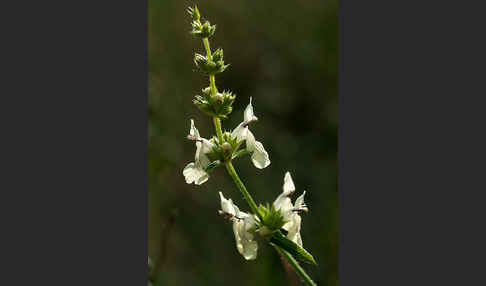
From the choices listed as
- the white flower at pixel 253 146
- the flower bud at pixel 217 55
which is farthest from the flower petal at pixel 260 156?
the flower bud at pixel 217 55

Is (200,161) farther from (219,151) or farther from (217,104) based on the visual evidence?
(217,104)

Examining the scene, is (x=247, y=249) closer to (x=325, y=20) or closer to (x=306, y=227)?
(x=306, y=227)

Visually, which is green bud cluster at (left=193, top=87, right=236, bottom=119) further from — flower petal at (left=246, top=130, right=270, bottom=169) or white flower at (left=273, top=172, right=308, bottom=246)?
white flower at (left=273, top=172, right=308, bottom=246)

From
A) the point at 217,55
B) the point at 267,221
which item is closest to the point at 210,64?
the point at 217,55

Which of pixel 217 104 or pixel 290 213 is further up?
pixel 217 104

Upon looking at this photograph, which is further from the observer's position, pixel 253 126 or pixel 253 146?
pixel 253 126

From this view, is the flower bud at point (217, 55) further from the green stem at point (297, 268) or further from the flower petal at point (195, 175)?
the green stem at point (297, 268)

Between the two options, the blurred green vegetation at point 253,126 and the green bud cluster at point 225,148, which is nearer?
the green bud cluster at point 225,148

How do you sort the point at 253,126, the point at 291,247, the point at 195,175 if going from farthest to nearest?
1. the point at 253,126
2. the point at 195,175
3. the point at 291,247
